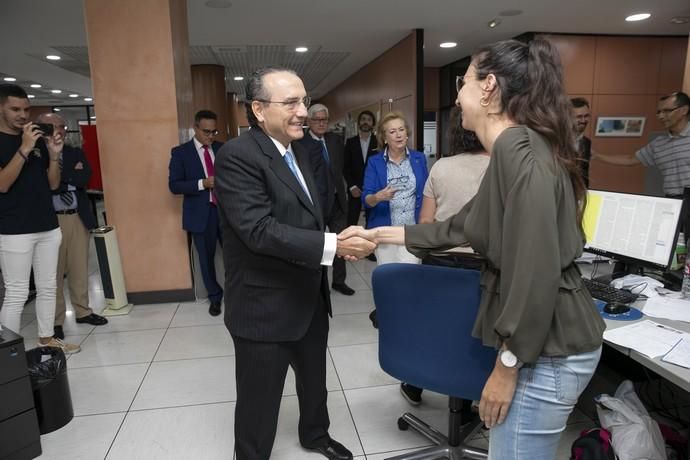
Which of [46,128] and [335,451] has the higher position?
[46,128]

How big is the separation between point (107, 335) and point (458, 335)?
9.99 ft

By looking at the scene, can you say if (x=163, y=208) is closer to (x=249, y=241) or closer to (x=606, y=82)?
(x=249, y=241)

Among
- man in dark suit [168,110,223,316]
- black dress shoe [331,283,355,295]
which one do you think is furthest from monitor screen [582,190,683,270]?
man in dark suit [168,110,223,316]

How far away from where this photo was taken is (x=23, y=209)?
2.75m

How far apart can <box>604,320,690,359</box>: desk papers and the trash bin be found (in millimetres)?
2490

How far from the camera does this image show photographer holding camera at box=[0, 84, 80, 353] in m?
2.70

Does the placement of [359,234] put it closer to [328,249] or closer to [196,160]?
[328,249]

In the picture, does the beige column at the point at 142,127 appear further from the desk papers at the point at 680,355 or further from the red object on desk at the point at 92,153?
the desk papers at the point at 680,355

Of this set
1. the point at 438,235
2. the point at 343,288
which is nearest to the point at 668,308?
the point at 438,235

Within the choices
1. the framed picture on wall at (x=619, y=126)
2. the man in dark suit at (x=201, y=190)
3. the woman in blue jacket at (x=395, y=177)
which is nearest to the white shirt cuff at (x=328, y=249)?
the woman in blue jacket at (x=395, y=177)

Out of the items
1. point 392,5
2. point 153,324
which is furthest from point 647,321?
point 392,5

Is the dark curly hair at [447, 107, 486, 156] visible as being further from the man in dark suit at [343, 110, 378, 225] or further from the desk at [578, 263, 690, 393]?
the man in dark suit at [343, 110, 378, 225]

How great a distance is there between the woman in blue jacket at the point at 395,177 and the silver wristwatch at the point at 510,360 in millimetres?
2014

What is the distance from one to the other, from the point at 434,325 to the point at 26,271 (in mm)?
2670
